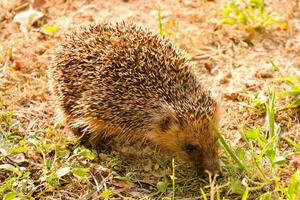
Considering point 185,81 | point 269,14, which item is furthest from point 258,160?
point 269,14

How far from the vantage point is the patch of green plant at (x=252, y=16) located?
21.6 feet

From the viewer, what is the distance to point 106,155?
5105mm

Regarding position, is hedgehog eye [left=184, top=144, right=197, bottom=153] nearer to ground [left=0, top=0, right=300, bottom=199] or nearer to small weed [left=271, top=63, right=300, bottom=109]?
ground [left=0, top=0, right=300, bottom=199]

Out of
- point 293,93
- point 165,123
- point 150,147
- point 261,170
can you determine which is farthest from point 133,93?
point 293,93

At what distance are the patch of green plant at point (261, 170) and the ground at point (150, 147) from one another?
0.5 inches

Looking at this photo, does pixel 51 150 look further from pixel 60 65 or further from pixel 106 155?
pixel 60 65

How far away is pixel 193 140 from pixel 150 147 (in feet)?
1.97

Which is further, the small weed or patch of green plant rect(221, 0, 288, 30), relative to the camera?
patch of green plant rect(221, 0, 288, 30)

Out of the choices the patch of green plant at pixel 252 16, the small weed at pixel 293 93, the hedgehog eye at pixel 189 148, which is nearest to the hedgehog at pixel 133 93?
the hedgehog eye at pixel 189 148

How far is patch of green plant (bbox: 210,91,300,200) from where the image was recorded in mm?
4398

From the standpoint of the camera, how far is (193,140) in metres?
4.80

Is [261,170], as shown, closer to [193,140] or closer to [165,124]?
[193,140]

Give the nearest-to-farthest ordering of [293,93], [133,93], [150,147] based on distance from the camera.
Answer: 1. [133,93]
2. [150,147]
3. [293,93]

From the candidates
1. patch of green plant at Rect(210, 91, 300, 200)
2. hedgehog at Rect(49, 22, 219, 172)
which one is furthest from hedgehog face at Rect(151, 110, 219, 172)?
patch of green plant at Rect(210, 91, 300, 200)
